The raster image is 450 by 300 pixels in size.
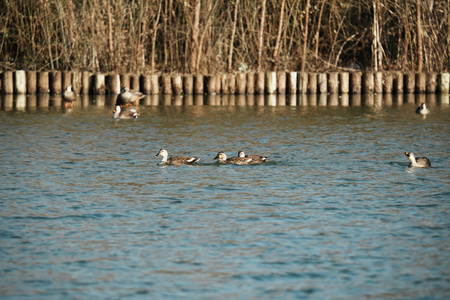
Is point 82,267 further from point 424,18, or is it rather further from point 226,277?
point 424,18

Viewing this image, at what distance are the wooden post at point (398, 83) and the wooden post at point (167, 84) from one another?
9088mm

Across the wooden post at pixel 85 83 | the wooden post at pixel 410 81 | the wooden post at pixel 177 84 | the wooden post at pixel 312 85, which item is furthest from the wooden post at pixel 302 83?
the wooden post at pixel 85 83

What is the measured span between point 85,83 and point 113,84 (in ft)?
3.57

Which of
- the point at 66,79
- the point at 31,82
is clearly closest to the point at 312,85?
the point at 66,79

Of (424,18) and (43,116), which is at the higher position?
(424,18)

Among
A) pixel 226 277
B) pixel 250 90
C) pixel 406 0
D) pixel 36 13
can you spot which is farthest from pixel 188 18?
pixel 226 277

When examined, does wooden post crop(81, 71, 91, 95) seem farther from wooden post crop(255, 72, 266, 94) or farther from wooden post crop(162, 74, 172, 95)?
wooden post crop(255, 72, 266, 94)

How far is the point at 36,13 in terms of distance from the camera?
30562 mm

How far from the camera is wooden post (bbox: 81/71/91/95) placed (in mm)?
29812

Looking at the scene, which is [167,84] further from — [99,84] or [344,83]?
[344,83]

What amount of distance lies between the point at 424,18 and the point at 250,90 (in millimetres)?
7442

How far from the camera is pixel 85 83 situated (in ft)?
97.9

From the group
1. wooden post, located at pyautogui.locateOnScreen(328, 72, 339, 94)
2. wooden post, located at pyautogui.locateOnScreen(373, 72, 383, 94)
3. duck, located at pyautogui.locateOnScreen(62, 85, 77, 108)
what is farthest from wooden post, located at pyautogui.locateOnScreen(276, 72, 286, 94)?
duck, located at pyautogui.locateOnScreen(62, 85, 77, 108)

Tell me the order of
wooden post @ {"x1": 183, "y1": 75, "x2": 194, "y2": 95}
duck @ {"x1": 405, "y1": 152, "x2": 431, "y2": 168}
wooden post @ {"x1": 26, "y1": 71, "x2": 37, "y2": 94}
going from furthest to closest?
wooden post @ {"x1": 183, "y1": 75, "x2": 194, "y2": 95}
wooden post @ {"x1": 26, "y1": 71, "x2": 37, "y2": 94}
duck @ {"x1": 405, "y1": 152, "x2": 431, "y2": 168}
